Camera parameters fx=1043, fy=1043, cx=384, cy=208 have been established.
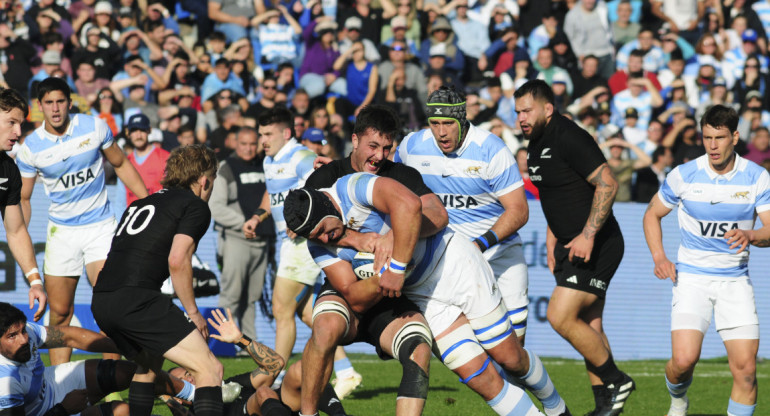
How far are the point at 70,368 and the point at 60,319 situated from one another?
80.2 inches

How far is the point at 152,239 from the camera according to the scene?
6863 millimetres

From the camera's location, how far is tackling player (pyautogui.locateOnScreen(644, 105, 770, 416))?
818 cm

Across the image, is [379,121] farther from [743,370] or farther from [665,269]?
[743,370]

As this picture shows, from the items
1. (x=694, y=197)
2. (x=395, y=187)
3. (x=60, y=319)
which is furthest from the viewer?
(x=60, y=319)

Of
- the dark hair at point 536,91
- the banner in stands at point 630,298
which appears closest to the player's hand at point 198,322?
the dark hair at point 536,91

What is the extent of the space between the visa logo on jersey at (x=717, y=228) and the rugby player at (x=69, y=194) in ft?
17.1

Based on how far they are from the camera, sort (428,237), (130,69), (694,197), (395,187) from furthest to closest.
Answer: (130,69)
(694,197)
(428,237)
(395,187)

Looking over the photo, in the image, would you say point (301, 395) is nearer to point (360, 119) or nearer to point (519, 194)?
point (360, 119)

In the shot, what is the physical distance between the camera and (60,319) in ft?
30.9

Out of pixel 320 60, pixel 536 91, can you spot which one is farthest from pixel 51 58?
pixel 536 91

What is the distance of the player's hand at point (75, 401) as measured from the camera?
23.7 ft

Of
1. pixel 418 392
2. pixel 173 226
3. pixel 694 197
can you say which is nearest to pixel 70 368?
pixel 173 226

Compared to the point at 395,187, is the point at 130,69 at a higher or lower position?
lower

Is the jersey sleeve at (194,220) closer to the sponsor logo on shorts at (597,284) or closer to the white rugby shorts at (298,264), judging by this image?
the white rugby shorts at (298,264)
